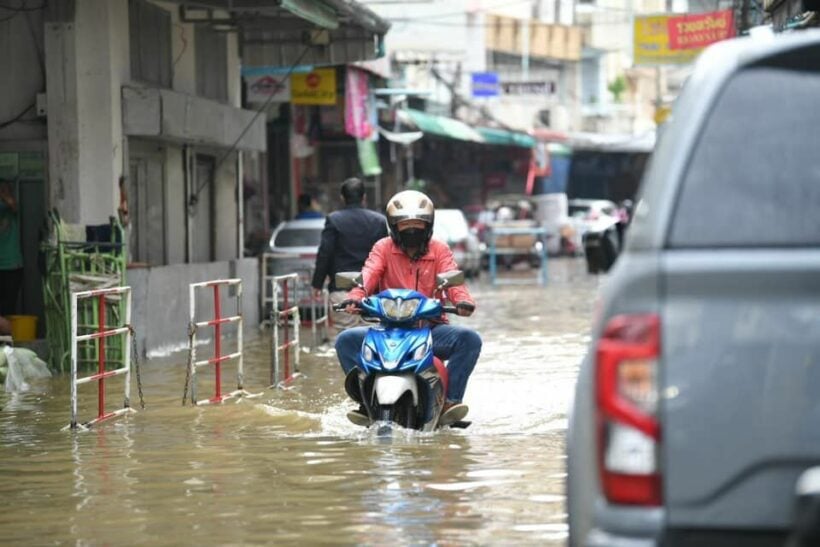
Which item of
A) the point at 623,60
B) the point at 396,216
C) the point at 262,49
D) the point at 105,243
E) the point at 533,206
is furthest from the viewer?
the point at 623,60

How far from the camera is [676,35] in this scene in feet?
107

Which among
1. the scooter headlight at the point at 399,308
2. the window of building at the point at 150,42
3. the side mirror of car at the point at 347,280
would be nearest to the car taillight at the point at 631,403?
the scooter headlight at the point at 399,308

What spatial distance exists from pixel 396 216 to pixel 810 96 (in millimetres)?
6221

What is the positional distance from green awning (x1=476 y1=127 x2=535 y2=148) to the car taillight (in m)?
41.6

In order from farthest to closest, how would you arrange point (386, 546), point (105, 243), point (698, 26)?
point (698, 26), point (105, 243), point (386, 546)

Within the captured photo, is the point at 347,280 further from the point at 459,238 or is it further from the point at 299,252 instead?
the point at 459,238

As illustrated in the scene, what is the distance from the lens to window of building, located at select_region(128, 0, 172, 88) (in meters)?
18.8

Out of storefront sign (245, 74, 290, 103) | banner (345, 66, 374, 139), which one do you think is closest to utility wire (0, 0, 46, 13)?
storefront sign (245, 74, 290, 103)

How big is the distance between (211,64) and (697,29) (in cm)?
1259

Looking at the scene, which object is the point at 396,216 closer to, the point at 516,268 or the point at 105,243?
the point at 105,243

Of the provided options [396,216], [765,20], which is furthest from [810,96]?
[765,20]

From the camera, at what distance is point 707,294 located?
413 centimetres

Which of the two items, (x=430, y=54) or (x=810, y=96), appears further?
(x=430, y=54)

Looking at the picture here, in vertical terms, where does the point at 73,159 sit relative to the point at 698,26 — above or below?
below
